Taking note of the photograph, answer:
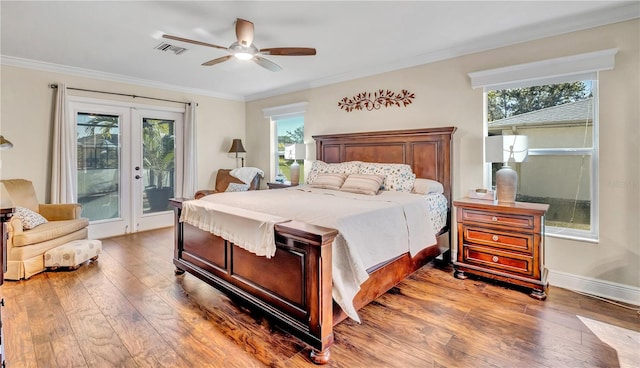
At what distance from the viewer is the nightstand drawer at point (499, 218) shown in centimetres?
267

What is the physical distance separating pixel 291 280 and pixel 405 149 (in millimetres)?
2484

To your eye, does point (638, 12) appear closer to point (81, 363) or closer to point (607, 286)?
point (607, 286)

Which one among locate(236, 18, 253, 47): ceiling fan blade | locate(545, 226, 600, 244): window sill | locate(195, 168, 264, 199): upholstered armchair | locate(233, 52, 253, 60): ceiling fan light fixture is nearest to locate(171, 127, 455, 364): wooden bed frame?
locate(545, 226, 600, 244): window sill

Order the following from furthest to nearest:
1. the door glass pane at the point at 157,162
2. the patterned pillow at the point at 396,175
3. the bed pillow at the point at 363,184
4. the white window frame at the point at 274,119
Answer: the white window frame at the point at 274,119
the door glass pane at the point at 157,162
the patterned pillow at the point at 396,175
the bed pillow at the point at 363,184

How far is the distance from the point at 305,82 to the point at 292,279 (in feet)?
12.2

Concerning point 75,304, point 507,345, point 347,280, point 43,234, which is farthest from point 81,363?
point 507,345

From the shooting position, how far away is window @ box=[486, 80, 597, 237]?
2832 mm

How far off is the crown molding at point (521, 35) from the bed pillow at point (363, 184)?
153 centimetres

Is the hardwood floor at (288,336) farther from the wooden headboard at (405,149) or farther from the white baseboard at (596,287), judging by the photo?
the wooden headboard at (405,149)

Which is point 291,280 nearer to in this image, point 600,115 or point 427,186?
point 427,186

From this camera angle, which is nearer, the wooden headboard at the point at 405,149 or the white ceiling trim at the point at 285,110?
the wooden headboard at the point at 405,149

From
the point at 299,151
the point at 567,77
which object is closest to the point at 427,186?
the point at 567,77

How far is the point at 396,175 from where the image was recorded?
355 centimetres

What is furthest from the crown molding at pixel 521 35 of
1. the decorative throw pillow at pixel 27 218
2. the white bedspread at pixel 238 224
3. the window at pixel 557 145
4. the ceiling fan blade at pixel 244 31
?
the decorative throw pillow at pixel 27 218
